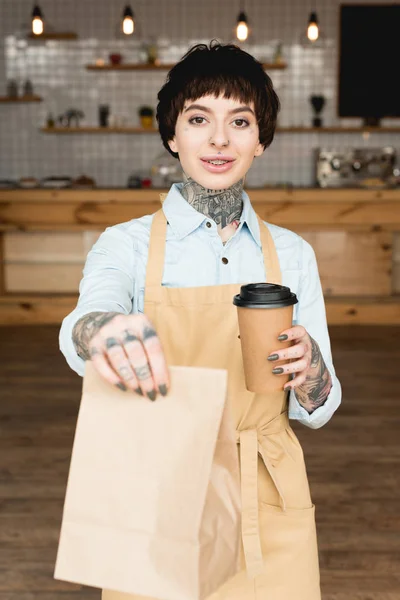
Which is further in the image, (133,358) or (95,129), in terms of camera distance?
(95,129)

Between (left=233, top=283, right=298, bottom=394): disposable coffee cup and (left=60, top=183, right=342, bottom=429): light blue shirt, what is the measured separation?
8.3 inches

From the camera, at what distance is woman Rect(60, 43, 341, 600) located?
1.24m

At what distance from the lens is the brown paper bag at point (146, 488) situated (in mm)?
885

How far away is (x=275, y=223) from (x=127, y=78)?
8.46 feet

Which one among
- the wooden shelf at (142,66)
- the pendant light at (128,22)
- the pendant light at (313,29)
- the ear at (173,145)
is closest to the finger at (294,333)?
the ear at (173,145)

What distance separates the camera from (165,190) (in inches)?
240

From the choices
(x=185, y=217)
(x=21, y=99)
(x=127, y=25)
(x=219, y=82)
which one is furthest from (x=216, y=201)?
(x=21, y=99)

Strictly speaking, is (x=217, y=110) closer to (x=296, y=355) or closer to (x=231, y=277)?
(x=231, y=277)

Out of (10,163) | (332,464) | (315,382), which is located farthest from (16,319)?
(315,382)

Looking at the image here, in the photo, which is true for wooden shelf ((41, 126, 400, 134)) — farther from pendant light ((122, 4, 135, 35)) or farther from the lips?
the lips

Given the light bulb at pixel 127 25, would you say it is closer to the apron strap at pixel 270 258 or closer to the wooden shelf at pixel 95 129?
the wooden shelf at pixel 95 129

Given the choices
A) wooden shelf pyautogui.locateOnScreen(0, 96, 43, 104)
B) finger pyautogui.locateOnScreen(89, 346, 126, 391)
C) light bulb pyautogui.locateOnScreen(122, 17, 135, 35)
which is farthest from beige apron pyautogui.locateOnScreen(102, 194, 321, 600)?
wooden shelf pyautogui.locateOnScreen(0, 96, 43, 104)

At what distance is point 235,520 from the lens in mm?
971

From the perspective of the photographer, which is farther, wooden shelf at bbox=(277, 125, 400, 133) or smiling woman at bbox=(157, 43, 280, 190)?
wooden shelf at bbox=(277, 125, 400, 133)
